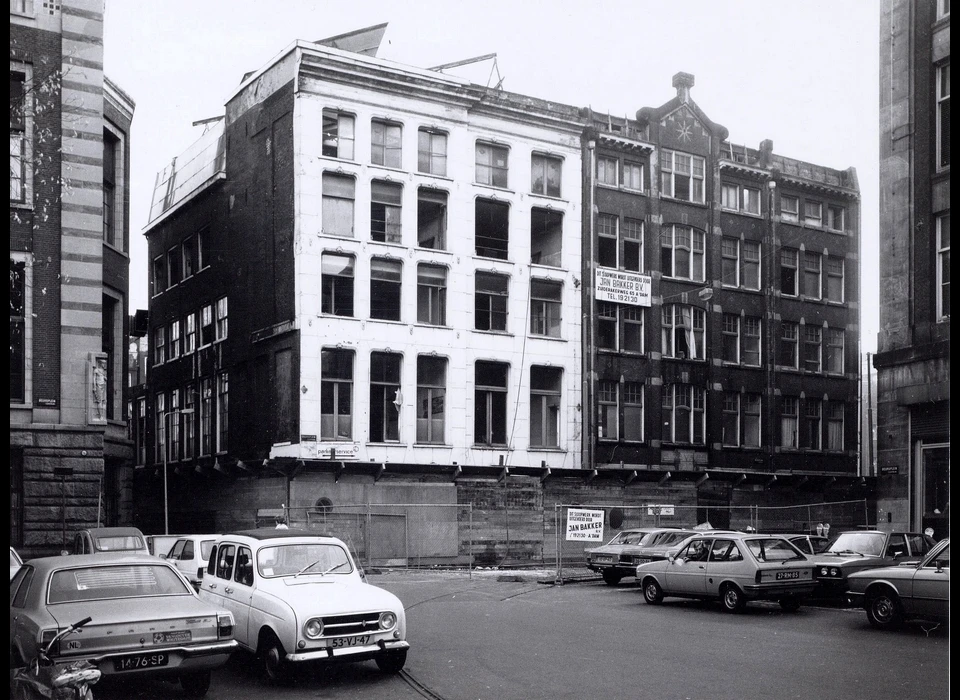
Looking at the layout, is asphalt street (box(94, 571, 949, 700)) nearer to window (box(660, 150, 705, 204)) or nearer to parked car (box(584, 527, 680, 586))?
parked car (box(584, 527, 680, 586))

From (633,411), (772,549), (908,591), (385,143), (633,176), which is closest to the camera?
(908,591)

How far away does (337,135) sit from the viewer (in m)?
38.9

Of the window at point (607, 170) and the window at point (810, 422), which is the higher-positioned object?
the window at point (607, 170)

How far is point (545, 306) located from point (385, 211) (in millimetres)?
8192

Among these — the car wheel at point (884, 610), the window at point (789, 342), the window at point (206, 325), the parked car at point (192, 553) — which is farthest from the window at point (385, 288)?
the car wheel at point (884, 610)

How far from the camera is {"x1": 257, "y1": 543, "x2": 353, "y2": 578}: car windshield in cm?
1375

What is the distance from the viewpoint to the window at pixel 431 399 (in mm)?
40031

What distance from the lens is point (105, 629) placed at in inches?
411

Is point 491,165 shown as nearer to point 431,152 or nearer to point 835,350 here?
point 431,152

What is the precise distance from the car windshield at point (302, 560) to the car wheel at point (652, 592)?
10.0m

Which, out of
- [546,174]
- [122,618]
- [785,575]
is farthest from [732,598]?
[546,174]

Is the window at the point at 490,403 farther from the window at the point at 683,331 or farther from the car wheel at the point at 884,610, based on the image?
the car wheel at the point at 884,610

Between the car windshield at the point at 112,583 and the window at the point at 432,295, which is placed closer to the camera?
the car windshield at the point at 112,583

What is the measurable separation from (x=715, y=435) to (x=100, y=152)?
93.0 ft
